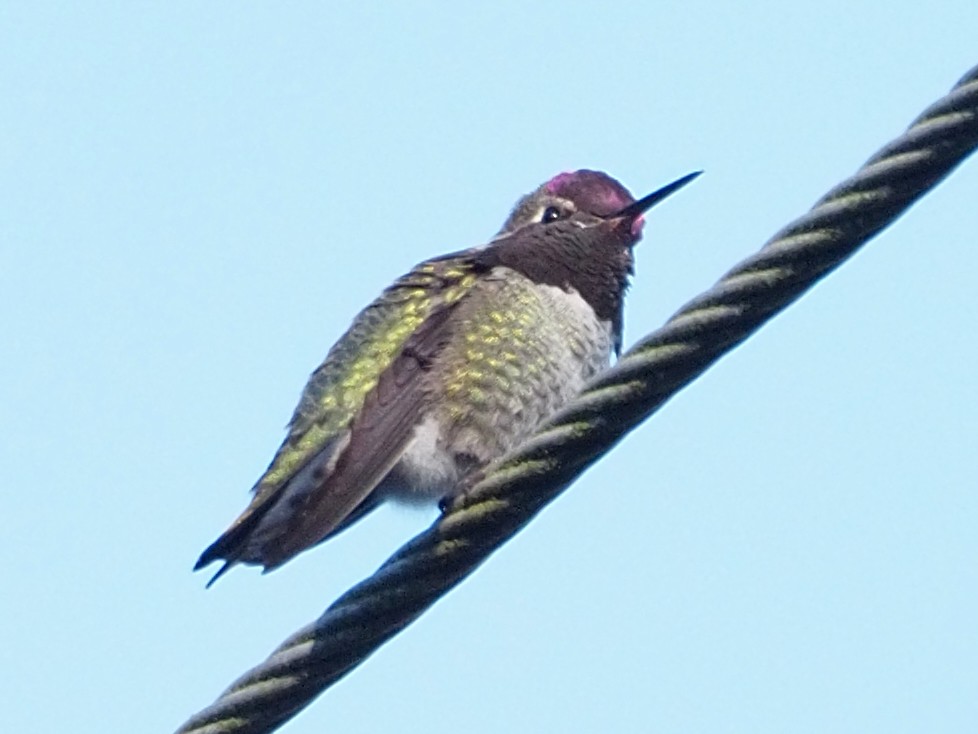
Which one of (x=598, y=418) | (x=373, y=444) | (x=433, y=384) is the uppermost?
(x=433, y=384)

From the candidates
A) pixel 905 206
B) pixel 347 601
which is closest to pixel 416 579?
pixel 347 601

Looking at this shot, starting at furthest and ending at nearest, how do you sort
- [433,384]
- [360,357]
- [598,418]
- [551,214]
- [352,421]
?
[551,214]
[360,357]
[433,384]
[352,421]
[598,418]

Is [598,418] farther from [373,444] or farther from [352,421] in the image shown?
[352,421]

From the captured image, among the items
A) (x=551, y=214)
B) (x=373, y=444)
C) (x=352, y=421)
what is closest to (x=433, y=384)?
(x=352, y=421)

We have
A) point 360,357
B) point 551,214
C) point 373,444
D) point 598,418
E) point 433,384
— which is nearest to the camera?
point 598,418

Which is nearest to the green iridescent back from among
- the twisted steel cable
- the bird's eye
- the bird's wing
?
the bird's wing

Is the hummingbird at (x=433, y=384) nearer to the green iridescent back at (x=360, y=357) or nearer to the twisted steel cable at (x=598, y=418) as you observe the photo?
the green iridescent back at (x=360, y=357)

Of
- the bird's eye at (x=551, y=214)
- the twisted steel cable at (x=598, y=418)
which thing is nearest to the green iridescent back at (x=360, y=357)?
the bird's eye at (x=551, y=214)
